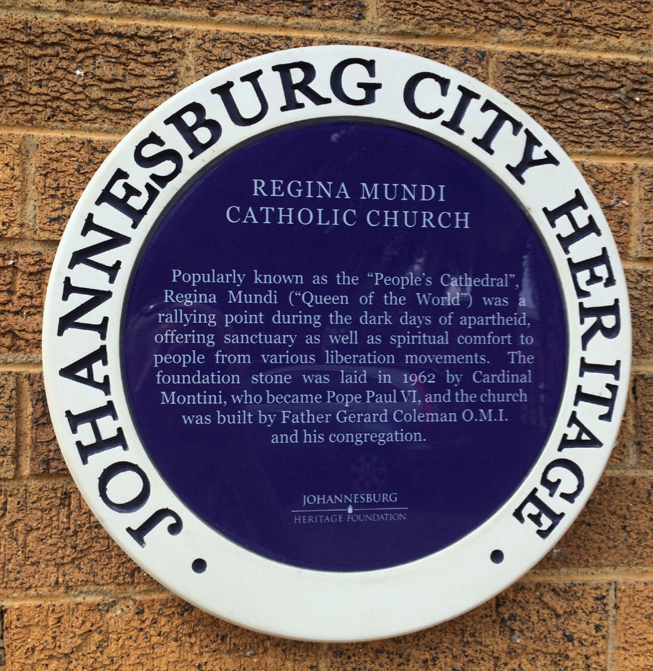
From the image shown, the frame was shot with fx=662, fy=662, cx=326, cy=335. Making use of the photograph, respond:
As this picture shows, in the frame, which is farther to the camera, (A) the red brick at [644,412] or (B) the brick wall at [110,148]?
(A) the red brick at [644,412]

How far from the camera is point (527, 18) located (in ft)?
5.93

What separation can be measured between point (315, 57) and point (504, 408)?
0.97 metres

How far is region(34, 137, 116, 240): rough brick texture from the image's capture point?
5.36 feet

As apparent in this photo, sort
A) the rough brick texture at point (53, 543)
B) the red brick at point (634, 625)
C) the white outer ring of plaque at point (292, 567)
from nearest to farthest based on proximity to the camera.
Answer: the white outer ring of plaque at point (292, 567) → the rough brick texture at point (53, 543) → the red brick at point (634, 625)

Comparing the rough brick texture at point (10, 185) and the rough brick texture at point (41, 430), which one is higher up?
the rough brick texture at point (10, 185)

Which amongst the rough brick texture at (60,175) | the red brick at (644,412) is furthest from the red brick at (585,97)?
the rough brick texture at (60,175)

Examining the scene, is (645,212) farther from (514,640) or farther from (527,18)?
(514,640)

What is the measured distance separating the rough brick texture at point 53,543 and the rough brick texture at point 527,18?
1488 mm

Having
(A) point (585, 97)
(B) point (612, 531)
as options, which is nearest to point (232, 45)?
(A) point (585, 97)

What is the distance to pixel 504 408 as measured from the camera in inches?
64.5

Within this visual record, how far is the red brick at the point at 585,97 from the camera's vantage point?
70.7 inches

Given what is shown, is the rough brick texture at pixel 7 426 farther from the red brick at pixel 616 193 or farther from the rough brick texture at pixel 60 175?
the red brick at pixel 616 193

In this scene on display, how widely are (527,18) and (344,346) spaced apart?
1.05 meters

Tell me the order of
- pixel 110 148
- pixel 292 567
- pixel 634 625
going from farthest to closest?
1. pixel 634 625
2. pixel 110 148
3. pixel 292 567
